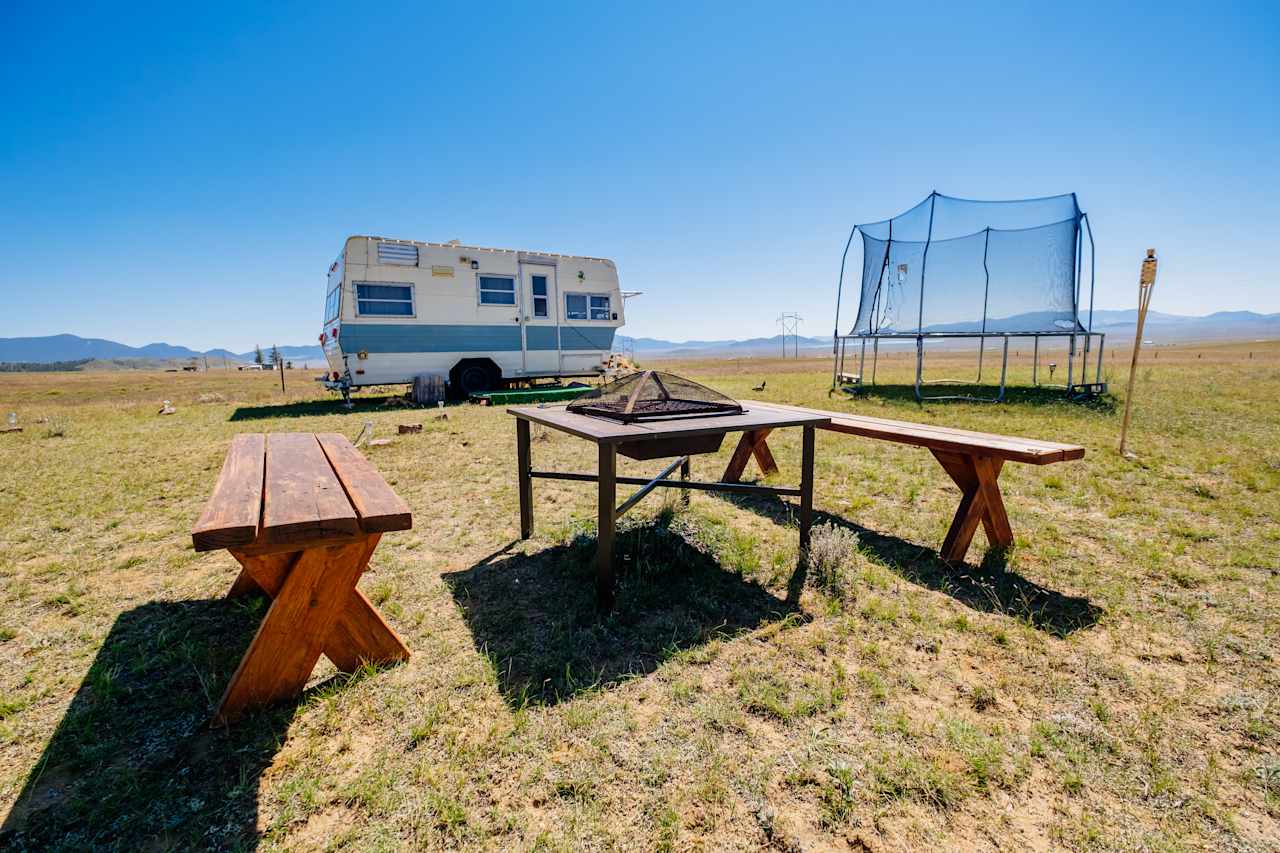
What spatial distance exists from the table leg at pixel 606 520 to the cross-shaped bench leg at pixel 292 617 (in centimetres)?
100

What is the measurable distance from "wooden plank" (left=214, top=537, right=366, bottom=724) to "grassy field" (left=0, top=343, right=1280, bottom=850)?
3.7 inches

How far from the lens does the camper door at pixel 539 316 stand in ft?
39.0

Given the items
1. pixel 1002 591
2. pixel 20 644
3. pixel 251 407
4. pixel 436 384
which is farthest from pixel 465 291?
A: pixel 1002 591

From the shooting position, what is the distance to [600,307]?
12.8 meters

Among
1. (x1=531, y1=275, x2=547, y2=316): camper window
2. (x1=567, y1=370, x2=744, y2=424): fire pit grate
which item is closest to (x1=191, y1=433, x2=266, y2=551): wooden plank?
(x1=567, y1=370, x2=744, y2=424): fire pit grate

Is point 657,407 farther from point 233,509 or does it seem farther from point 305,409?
point 305,409

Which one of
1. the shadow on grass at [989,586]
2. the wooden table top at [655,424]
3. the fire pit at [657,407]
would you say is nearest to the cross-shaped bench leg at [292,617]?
the wooden table top at [655,424]

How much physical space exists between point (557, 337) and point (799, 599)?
406 inches

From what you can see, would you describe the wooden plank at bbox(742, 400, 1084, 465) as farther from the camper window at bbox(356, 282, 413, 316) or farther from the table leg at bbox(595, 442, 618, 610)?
the camper window at bbox(356, 282, 413, 316)

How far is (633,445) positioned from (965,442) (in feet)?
6.58

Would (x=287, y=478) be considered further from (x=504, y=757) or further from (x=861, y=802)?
(x=861, y=802)

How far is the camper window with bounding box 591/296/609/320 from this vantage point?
41.7 feet

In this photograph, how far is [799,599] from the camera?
2887 millimetres

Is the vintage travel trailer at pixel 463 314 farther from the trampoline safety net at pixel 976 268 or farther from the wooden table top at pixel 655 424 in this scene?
the wooden table top at pixel 655 424
